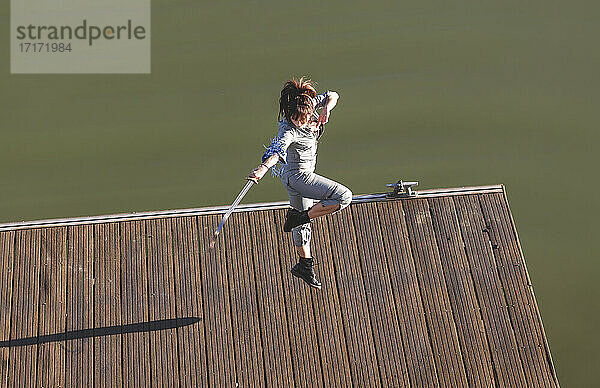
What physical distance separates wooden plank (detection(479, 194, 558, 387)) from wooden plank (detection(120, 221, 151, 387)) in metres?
3.32

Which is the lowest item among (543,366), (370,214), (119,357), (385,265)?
(543,366)

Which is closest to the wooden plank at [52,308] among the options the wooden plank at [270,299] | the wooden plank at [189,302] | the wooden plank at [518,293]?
the wooden plank at [189,302]

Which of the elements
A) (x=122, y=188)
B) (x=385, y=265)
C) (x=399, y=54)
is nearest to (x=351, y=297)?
(x=385, y=265)

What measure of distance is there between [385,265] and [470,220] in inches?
39.3

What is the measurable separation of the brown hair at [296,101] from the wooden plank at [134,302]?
229 cm

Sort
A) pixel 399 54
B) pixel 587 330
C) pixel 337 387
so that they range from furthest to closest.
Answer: pixel 399 54 → pixel 587 330 → pixel 337 387

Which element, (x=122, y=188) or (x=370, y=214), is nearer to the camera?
(x=370, y=214)

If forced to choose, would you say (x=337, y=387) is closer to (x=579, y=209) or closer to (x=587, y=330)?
(x=587, y=330)

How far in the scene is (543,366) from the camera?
303 inches

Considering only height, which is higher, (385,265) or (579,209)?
(579,209)

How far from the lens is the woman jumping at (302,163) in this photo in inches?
266

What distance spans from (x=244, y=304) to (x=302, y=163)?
5.28 feet

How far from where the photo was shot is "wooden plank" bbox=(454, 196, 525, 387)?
25.2 ft

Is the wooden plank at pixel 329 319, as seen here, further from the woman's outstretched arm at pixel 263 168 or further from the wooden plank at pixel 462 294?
the woman's outstretched arm at pixel 263 168
